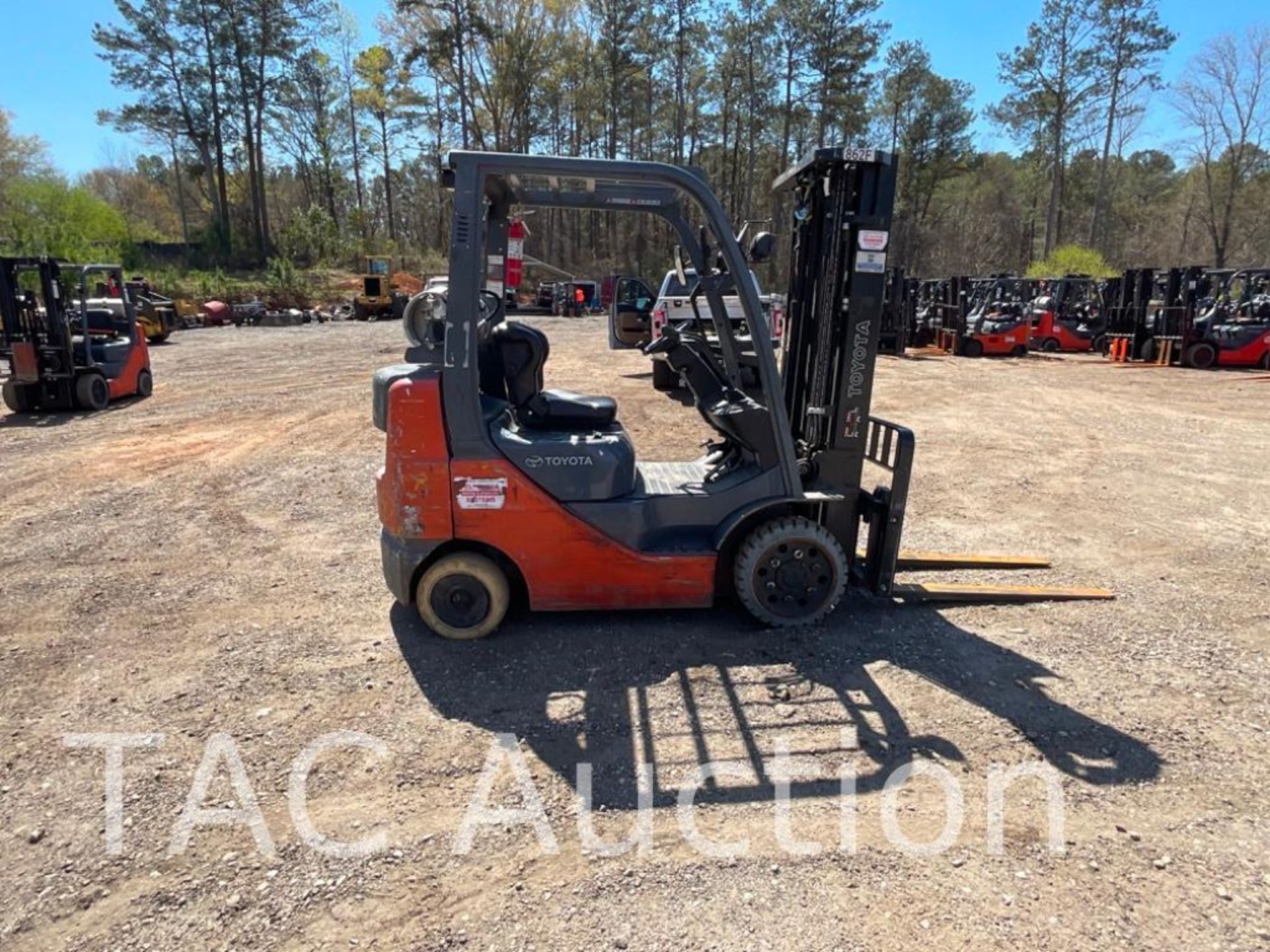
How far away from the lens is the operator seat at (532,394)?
4.50 meters

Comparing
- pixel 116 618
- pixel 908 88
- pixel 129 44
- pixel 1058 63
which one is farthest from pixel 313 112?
pixel 116 618

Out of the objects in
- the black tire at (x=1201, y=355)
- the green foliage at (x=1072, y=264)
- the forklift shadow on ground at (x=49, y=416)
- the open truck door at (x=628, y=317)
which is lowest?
the forklift shadow on ground at (x=49, y=416)

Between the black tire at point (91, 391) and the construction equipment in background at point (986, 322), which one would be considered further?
the construction equipment in background at point (986, 322)

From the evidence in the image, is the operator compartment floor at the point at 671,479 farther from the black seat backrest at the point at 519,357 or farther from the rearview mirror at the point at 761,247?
the rearview mirror at the point at 761,247

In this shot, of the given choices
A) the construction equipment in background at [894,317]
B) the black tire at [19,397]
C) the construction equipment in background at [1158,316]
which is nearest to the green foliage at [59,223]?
the black tire at [19,397]

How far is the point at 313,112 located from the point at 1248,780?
55.7 meters

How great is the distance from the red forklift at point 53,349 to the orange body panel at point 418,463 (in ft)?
34.2

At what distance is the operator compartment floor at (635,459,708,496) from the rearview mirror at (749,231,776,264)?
1.30 metres

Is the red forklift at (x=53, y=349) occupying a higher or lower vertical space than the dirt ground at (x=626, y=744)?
higher

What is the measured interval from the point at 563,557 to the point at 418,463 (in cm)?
91

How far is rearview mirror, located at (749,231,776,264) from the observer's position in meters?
3.86

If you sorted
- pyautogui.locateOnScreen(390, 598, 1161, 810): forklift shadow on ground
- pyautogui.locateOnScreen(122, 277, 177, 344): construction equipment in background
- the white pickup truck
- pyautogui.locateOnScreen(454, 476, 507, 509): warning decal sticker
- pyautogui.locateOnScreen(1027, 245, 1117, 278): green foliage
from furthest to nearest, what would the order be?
pyautogui.locateOnScreen(1027, 245, 1117, 278): green foliage < pyautogui.locateOnScreen(122, 277, 177, 344): construction equipment in background < the white pickup truck < pyautogui.locateOnScreen(454, 476, 507, 509): warning decal sticker < pyautogui.locateOnScreen(390, 598, 1161, 810): forklift shadow on ground

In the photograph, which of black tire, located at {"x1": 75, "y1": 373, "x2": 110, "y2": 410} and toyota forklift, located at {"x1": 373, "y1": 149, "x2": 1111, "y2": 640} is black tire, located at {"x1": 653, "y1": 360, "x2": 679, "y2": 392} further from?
black tire, located at {"x1": 75, "y1": 373, "x2": 110, "y2": 410}

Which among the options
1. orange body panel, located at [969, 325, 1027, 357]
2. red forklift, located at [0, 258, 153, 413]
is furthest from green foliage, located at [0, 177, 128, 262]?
orange body panel, located at [969, 325, 1027, 357]
